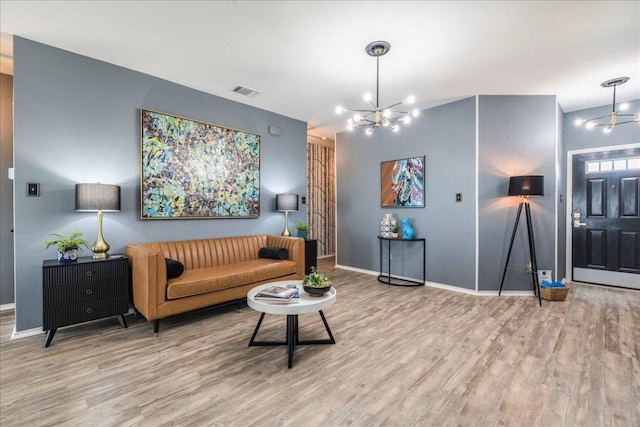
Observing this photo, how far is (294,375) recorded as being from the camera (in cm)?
215

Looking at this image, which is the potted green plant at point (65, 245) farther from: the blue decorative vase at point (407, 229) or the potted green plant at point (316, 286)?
the blue decorative vase at point (407, 229)

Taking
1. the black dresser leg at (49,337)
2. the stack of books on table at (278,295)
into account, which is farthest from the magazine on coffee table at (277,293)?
the black dresser leg at (49,337)

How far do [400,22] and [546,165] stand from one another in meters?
3.11

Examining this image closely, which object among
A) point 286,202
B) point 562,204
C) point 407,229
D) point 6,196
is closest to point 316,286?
point 286,202

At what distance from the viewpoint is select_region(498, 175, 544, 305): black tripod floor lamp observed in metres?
3.72

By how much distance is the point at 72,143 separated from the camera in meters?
3.06

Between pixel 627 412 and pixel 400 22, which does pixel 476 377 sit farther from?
pixel 400 22

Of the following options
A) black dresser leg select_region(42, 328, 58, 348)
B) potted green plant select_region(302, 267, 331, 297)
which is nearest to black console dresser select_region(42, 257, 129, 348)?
black dresser leg select_region(42, 328, 58, 348)

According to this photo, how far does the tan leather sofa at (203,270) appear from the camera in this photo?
277 cm

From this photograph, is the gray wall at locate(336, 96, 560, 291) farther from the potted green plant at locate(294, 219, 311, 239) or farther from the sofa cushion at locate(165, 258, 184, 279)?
the sofa cushion at locate(165, 258, 184, 279)

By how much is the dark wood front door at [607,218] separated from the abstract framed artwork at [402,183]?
8.36 ft

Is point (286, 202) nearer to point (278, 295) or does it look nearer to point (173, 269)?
point (173, 269)

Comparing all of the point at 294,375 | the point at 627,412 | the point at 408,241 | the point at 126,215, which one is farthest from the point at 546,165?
the point at 126,215

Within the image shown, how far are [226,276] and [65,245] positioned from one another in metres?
1.50
